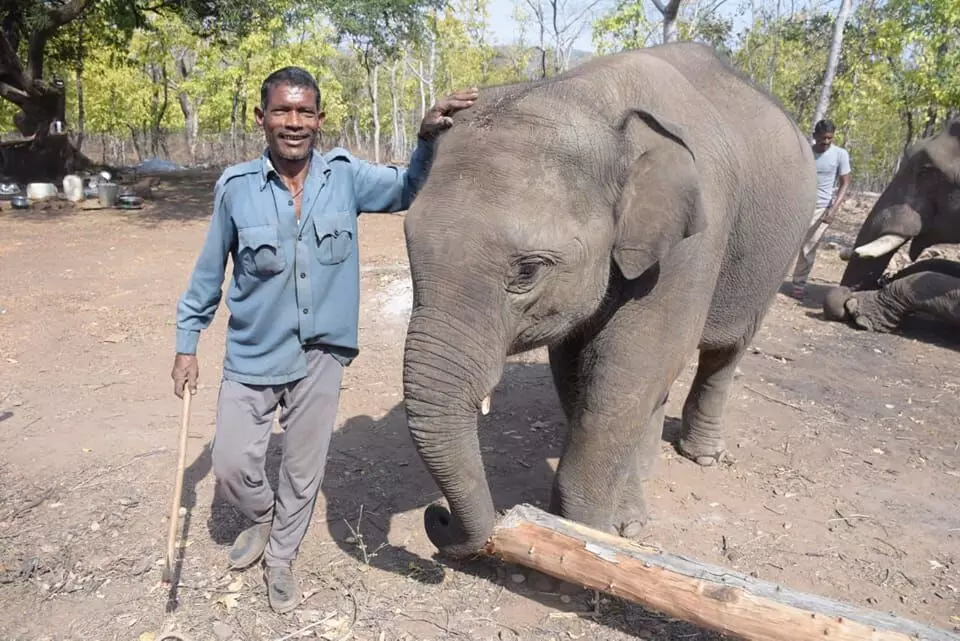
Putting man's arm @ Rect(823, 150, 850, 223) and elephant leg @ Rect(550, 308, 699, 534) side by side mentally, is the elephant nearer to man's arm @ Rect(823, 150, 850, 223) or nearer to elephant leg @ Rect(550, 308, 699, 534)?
man's arm @ Rect(823, 150, 850, 223)

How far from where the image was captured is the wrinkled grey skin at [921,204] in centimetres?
817

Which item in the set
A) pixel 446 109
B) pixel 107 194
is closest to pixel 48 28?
pixel 107 194

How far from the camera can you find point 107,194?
1636cm

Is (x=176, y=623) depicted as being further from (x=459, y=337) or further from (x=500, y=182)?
(x=500, y=182)

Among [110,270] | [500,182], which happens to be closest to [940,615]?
[500,182]

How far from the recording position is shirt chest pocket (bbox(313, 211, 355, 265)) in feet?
10.2

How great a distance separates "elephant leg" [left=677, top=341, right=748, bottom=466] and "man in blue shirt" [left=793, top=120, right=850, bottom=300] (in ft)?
15.6

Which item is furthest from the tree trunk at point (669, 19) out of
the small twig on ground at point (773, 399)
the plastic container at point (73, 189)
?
the plastic container at point (73, 189)

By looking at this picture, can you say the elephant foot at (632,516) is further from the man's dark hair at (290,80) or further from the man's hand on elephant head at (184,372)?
the man's dark hair at (290,80)

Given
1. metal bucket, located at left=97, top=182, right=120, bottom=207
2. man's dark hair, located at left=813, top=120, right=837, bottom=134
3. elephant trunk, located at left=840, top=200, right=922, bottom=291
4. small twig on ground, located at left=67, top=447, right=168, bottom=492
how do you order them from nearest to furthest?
small twig on ground, located at left=67, top=447, right=168, bottom=492 → elephant trunk, located at left=840, top=200, right=922, bottom=291 → man's dark hair, located at left=813, top=120, right=837, bottom=134 → metal bucket, located at left=97, top=182, right=120, bottom=207

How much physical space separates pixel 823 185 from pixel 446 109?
799 cm

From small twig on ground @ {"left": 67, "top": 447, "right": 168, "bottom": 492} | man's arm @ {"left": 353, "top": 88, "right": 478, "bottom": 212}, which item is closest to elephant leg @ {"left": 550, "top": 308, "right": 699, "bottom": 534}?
man's arm @ {"left": 353, "top": 88, "right": 478, "bottom": 212}

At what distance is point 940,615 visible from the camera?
337cm

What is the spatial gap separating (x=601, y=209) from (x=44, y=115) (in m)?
21.3
